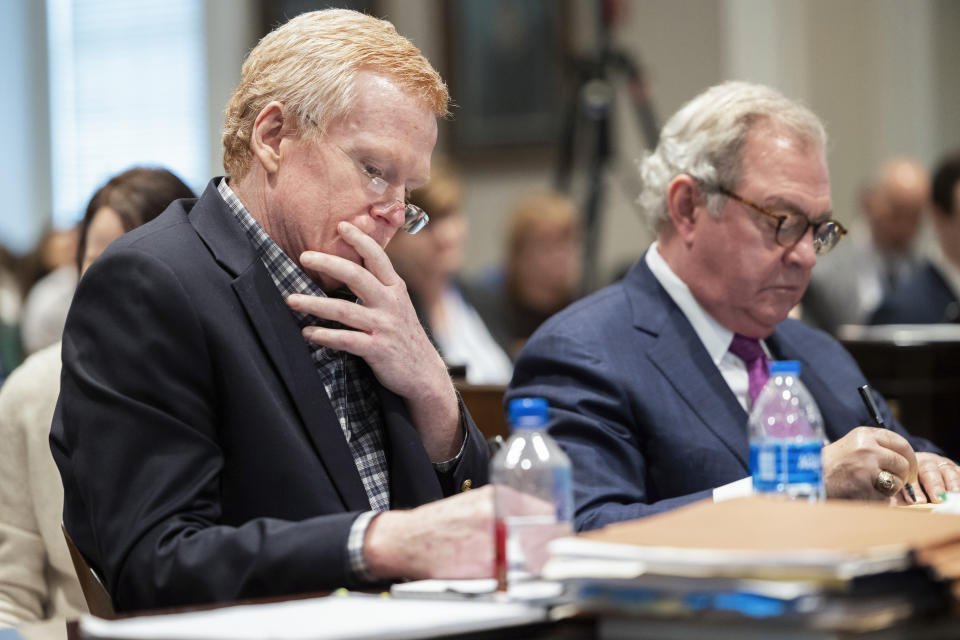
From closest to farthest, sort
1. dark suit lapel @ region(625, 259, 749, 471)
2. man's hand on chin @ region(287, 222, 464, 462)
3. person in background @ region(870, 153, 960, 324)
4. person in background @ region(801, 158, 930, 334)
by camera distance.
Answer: man's hand on chin @ region(287, 222, 464, 462)
dark suit lapel @ region(625, 259, 749, 471)
person in background @ region(870, 153, 960, 324)
person in background @ region(801, 158, 930, 334)

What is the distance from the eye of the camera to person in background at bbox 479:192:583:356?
5.19 meters

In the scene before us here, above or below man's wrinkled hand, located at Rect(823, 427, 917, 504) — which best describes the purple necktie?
below

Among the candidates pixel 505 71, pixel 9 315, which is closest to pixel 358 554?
pixel 9 315

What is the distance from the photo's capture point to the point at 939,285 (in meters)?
4.72

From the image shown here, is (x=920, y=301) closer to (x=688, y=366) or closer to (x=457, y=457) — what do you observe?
(x=688, y=366)

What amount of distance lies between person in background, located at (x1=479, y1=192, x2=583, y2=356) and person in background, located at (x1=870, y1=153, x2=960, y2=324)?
4.25 feet

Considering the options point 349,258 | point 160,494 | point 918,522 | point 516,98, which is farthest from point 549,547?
point 516,98

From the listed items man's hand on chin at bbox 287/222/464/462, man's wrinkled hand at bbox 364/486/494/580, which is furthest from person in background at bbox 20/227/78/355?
man's wrinkled hand at bbox 364/486/494/580

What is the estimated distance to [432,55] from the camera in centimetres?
754

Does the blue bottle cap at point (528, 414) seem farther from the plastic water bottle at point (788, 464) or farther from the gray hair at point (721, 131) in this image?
the gray hair at point (721, 131)

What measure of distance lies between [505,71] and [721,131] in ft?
17.4

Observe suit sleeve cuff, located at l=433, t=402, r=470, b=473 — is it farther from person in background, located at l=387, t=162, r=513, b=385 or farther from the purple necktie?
person in background, located at l=387, t=162, r=513, b=385

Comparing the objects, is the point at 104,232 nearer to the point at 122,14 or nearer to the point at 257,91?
the point at 257,91

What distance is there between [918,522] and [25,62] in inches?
337
